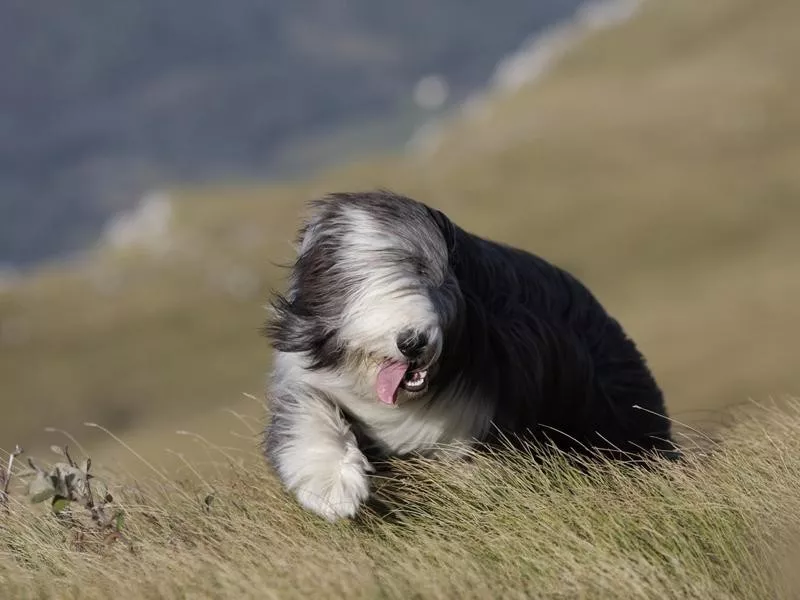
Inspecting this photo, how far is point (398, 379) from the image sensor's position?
19.6 ft

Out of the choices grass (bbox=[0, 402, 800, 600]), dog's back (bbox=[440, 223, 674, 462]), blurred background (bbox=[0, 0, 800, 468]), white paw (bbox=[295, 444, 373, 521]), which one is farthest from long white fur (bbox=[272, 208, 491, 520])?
blurred background (bbox=[0, 0, 800, 468])

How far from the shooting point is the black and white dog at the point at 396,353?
19.5 feet

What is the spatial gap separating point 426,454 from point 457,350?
2.00ft

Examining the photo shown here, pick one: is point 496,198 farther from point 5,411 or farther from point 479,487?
point 479,487

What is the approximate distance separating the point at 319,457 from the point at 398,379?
0.52 metres

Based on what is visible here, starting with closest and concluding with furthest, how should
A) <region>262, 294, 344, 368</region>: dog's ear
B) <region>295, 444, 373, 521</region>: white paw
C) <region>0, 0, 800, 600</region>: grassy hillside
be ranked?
1. <region>0, 0, 800, 600</region>: grassy hillside
2. <region>295, 444, 373, 521</region>: white paw
3. <region>262, 294, 344, 368</region>: dog's ear

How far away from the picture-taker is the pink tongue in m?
5.96

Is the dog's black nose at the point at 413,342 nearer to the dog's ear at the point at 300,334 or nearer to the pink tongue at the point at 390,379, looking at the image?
the pink tongue at the point at 390,379

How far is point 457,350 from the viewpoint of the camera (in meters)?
6.10

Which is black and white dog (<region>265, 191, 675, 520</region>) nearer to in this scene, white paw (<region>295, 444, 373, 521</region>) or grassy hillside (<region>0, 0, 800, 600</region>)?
white paw (<region>295, 444, 373, 521</region>)

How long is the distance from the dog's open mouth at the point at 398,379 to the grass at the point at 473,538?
16.0 inches

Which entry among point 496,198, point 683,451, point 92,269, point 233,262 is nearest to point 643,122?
point 496,198

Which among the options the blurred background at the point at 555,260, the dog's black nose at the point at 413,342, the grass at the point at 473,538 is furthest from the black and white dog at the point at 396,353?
the blurred background at the point at 555,260

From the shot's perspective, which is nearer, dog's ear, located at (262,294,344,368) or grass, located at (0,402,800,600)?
grass, located at (0,402,800,600)
